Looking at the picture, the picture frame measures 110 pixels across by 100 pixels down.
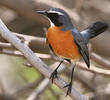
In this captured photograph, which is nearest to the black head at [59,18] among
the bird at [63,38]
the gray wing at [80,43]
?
the bird at [63,38]

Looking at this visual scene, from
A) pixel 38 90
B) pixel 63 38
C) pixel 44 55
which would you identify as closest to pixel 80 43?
pixel 63 38

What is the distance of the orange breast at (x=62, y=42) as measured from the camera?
410 cm

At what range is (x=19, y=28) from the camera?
6.59 metres

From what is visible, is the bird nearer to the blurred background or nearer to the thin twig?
the blurred background

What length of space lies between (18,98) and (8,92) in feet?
0.60

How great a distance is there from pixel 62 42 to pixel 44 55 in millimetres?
717

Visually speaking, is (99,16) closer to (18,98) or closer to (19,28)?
(19,28)

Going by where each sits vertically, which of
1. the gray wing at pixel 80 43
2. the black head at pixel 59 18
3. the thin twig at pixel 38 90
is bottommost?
the thin twig at pixel 38 90

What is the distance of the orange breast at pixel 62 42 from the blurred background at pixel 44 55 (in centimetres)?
44

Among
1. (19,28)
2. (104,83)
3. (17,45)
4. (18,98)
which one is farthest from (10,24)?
(17,45)

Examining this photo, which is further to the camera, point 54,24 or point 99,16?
point 99,16

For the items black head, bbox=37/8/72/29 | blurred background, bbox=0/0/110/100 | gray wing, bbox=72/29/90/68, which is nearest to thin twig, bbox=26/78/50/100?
blurred background, bbox=0/0/110/100

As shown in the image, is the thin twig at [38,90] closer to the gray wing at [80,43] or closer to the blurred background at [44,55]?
the blurred background at [44,55]

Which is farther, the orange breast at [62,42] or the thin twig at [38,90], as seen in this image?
the thin twig at [38,90]
